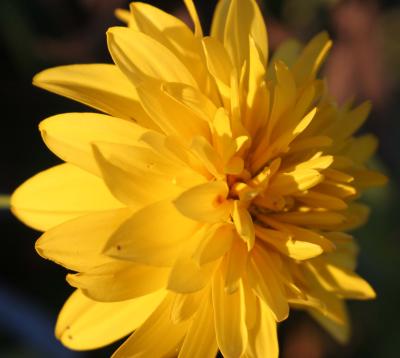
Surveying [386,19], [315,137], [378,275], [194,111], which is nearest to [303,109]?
[315,137]

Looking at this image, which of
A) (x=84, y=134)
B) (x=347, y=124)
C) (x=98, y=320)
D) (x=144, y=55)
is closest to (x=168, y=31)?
(x=144, y=55)

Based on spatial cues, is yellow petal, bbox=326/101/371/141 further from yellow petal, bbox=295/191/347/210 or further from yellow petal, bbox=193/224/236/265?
yellow petal, bbox=193/224/236/265

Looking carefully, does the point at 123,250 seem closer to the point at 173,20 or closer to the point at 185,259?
the point at 185,259

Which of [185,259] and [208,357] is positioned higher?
[185,259]

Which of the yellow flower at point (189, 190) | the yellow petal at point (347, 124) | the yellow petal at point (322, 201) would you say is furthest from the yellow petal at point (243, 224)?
the yellow petal at point (347, 124)

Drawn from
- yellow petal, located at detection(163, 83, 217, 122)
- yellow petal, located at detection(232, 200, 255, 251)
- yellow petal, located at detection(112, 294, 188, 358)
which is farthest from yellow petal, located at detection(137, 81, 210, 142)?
yellow petal, located at detection(112, 294, 188, 358)

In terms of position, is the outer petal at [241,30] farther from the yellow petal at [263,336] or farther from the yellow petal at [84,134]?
the yellow petal at [263,336]

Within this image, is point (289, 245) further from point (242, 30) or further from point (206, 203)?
point (242, 30)
